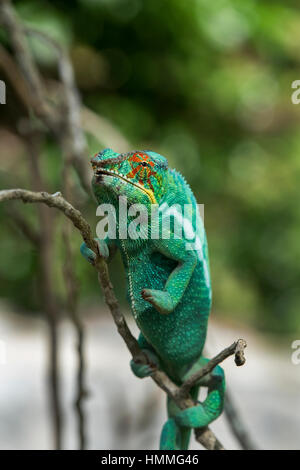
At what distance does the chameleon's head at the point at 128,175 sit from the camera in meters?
0.54

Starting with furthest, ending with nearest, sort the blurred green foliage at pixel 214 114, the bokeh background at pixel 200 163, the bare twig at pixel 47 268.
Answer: the blurred green foliage at pixel 214 114
the bokeh background at pixel 200 163
the bare twig at pixel 47 268

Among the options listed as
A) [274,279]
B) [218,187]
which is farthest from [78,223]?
[274,279]

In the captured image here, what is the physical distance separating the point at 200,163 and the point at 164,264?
254 cm

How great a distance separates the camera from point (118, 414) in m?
1.66

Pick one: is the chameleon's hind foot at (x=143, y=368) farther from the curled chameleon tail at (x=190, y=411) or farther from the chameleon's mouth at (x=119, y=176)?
the chameleon's mouth at (x=119, y=176)

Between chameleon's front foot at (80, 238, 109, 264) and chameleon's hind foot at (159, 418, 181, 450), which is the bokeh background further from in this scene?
chameleon's front foot at (80, 238, 109, 264)

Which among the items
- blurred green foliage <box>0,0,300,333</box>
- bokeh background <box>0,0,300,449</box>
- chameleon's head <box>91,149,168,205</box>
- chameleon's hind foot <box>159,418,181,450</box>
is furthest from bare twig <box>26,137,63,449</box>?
blurred green foliage <box>0,0,300,333</box>

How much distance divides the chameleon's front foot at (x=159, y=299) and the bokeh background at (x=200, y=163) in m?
1.40

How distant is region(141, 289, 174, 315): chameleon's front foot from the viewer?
537mm

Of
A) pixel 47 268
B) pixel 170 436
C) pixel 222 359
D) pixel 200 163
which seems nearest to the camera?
pixel 222 359

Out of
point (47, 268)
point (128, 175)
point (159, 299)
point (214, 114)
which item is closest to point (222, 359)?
point (159, 299)

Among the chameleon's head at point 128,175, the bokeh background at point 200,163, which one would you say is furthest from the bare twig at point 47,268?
the bokeh background at point 200,163

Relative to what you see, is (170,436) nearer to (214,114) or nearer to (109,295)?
(109,295)

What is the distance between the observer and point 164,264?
1.97 ft
